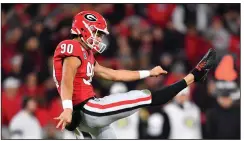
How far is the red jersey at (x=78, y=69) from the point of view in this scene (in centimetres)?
662

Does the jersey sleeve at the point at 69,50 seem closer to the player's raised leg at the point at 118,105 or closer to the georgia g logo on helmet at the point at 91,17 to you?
the georgia g logo on helmet at the point at 91,17

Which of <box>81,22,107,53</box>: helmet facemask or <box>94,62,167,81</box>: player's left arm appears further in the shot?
<box>94,62,167,81</box>: player's left arm

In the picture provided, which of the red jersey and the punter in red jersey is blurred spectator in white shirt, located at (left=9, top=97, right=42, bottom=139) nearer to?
the punter in red jersey

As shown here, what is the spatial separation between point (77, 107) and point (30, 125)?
3.35 meters

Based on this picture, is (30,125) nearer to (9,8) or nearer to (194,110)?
(194,110)

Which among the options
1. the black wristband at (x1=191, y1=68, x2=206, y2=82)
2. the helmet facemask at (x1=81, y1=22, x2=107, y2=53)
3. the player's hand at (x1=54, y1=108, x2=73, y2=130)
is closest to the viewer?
the player's hand at (x1=54, y1=108, x2=73, y2=130)

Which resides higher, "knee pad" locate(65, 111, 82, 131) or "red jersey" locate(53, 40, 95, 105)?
"red jersey" locate(53, 40, 95, 105)

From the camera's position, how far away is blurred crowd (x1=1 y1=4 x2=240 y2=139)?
31.9ft

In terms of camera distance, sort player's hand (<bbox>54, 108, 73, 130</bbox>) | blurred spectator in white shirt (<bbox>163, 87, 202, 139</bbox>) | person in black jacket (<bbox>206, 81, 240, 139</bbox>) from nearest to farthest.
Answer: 1. player's hand (<bbox>54, 108, 73, 130</bbox>)
2. person in black jacket (<bbox>206, 81, 240, 139</bbox>)
3. blurred spectator in white shirt (<bbox>163, 87, 202, 139</bbox>)

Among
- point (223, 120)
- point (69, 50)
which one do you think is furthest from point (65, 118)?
point (223, 120)

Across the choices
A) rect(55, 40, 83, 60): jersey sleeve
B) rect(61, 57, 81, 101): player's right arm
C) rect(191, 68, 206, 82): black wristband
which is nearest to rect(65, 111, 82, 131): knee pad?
rect(61, 57, 81, 101): player's right arm

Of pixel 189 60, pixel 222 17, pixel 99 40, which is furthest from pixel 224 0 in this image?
pixel 99 40

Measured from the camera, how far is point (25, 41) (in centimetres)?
1205

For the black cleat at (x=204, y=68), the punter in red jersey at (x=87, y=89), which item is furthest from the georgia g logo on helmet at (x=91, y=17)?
the black cleat at (x=204, y=68)
